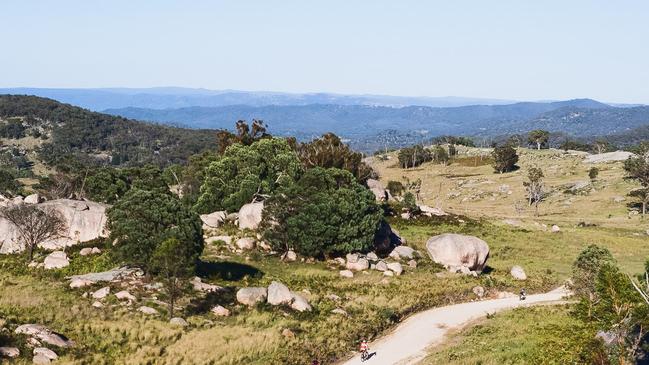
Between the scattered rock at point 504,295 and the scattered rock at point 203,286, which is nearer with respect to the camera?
the scattered rock at point 203,286

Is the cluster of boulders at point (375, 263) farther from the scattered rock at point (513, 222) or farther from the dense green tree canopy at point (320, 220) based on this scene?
the scattered rock at point (513, 222)

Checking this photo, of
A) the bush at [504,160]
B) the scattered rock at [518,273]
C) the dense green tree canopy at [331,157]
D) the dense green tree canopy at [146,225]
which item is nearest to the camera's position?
the dense green tree canopy at [146,225]

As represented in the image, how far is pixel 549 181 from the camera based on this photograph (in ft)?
481

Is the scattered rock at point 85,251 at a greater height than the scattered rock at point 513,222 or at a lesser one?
greater

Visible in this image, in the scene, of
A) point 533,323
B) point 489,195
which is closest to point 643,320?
point 533,323

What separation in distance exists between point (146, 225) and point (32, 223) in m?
14.6

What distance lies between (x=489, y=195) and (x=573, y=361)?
114493mm

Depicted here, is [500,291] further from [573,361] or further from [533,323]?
[573,361]

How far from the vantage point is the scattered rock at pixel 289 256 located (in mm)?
59897

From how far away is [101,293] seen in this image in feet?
137

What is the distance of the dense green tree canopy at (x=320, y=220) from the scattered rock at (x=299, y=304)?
Result: 14.8 metres

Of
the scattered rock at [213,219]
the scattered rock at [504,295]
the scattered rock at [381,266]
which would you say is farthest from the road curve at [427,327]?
the scattered rock at [213,219]

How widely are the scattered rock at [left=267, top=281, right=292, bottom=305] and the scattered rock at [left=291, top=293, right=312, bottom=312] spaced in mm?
360

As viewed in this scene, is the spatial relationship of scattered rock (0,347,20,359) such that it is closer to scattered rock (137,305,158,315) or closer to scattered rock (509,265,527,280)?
scattered rock (137,305,158,315)
